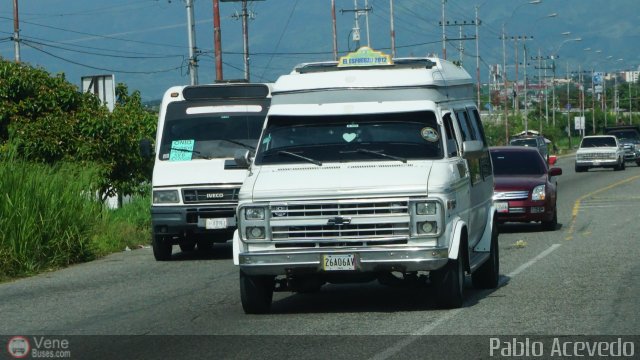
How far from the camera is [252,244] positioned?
12.4 meters

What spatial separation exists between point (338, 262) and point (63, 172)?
10.1 meters

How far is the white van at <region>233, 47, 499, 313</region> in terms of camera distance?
12.1 metres

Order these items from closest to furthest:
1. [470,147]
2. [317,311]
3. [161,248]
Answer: [317,311], [470,147], [161,248]

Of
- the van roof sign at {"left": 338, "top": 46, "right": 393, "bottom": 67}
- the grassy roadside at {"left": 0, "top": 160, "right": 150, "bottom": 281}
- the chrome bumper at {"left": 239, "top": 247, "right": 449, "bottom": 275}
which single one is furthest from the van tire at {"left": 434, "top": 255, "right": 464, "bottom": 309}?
the grassy roadside at {"left": 0, "top": 160, "right": 150, "bottom": 281}

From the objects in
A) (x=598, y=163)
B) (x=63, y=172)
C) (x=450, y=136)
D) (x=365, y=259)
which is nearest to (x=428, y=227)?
(x=365, y=259)

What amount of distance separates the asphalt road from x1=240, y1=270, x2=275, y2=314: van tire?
0.13 m

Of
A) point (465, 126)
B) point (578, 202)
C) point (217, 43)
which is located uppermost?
point (217, 43)

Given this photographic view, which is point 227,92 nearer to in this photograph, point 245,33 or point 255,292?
point 255,292

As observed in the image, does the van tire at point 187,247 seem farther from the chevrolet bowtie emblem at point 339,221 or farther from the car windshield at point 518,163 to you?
the chevrolet bowtie emblem at point 339,221

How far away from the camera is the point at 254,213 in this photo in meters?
12.3

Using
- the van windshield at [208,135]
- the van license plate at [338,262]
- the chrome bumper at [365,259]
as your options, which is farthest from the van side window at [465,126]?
the van windshield at [208,135]

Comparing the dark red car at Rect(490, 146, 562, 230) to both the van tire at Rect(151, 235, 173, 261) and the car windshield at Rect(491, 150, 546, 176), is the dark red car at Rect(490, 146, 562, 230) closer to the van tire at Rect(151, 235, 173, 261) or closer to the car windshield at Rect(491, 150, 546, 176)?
the car windshield at Rect(491, 150, 546, 176)

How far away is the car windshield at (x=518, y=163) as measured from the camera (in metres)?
24.4

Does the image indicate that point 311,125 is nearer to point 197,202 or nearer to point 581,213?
point 197,202
